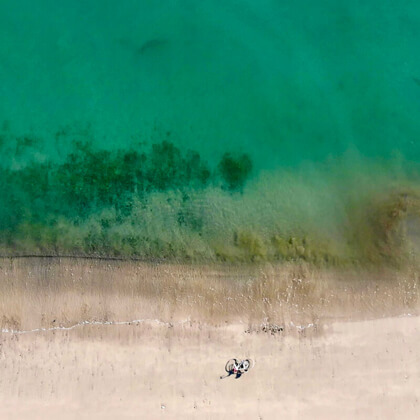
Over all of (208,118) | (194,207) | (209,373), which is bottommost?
(209,373)

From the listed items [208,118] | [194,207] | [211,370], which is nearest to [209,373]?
[211,370]

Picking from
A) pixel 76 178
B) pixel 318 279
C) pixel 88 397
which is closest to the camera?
pixel 88 397

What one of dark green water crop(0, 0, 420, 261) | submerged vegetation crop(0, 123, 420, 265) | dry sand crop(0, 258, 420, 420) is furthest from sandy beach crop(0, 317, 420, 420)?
dark green water crop(0, 0, 420, 261)

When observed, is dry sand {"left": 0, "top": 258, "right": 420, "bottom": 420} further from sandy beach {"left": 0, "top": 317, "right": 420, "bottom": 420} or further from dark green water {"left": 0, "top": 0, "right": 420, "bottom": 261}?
dark green water {"left": 0, "top": 0, "right": 420, "bottom": 261}

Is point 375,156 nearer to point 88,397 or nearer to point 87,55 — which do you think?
point 87,55

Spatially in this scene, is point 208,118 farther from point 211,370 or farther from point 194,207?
point 211,370

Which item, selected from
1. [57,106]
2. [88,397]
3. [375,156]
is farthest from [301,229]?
[57,106]
